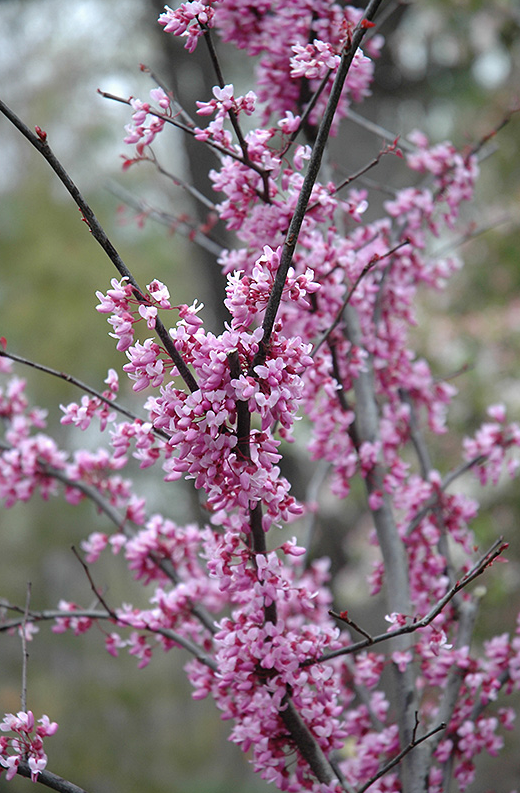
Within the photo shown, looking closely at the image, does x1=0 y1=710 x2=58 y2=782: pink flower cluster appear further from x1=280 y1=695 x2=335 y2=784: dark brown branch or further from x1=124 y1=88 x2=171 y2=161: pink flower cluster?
x1=124 y1=88 x2=171 y2=161: pink flower cluster

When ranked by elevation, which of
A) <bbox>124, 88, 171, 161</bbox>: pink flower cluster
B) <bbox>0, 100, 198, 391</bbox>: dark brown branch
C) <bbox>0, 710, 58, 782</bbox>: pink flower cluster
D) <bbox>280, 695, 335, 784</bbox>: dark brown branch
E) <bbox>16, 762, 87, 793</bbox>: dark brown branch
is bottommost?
<bbox>16, 762, 87, 793</bbox>: dark brown branch

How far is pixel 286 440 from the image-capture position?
1232mm

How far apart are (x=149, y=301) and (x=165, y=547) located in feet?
2.47

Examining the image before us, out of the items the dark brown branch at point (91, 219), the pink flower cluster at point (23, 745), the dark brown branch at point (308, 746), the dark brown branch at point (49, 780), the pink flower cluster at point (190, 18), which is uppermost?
the pink flower cluster at point (190, 18)

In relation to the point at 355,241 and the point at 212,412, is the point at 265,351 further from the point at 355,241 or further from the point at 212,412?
the point at 355,241

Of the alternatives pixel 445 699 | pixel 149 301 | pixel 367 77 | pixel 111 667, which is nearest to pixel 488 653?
pixel 445 699

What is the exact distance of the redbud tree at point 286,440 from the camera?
900 millimetres

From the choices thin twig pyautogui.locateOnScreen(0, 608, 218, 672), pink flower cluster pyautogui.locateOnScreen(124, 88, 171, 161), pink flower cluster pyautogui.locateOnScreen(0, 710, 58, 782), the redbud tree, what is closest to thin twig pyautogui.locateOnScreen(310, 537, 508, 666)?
the redbud tree

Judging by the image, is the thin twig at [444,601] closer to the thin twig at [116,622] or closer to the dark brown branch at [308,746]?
the dark brown branch at [308,746]

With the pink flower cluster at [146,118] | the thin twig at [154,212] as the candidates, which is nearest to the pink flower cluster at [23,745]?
the pink flower cluster at [146,118]

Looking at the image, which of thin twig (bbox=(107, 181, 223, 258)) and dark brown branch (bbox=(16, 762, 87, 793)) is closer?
dark brown branch (bbox=(16, 762, 87, 793))

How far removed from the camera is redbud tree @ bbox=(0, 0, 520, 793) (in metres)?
0.90

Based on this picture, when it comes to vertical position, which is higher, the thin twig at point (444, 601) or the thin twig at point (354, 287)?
the thin twig at point (354, 287)

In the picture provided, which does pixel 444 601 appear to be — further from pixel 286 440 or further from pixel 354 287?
pixel 354 287
